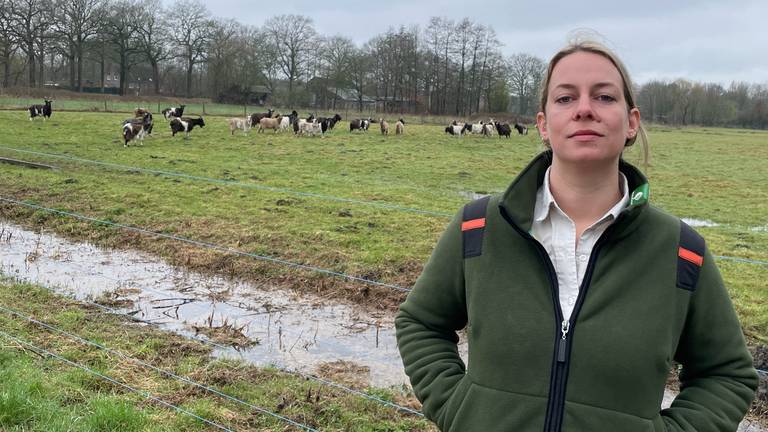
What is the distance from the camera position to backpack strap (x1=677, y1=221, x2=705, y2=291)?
1813mm

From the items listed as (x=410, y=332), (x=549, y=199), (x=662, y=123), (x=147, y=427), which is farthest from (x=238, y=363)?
(x=662, y=123)

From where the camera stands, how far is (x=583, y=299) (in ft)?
5.89

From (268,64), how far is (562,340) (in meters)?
80.4

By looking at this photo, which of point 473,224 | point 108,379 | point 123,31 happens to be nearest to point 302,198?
point 108,379

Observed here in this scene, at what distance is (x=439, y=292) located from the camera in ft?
6.75

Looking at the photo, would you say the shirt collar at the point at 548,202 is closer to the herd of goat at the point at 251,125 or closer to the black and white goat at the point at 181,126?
the herd of goat at the point at 251,125

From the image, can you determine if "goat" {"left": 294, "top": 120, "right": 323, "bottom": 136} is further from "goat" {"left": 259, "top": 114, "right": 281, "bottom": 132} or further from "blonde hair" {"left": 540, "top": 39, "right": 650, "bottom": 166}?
"blonde hair" {"left": 540, "top": 39, "right": 650, "bottom": 166}

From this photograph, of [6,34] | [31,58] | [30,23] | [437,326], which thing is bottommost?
[437,326]

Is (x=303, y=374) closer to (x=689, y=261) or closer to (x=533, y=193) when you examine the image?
(x=533, y=193)

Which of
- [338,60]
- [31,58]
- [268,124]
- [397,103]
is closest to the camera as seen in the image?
[268,124]

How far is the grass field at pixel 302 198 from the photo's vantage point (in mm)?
9570

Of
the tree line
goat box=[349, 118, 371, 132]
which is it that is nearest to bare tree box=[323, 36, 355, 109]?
the tree line

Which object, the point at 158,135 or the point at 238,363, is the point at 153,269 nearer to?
the point at 238,363

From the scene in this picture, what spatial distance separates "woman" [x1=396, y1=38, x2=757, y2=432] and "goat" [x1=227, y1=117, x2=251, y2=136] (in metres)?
30.9
